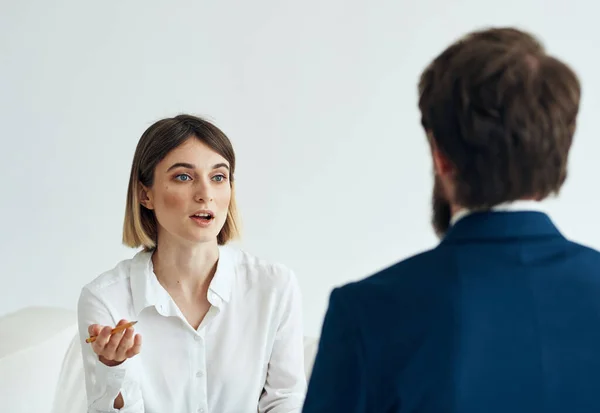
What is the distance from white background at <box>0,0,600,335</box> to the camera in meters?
3.02

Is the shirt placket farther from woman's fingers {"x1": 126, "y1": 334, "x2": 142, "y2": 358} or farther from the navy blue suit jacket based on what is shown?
the navy blue suit jacket

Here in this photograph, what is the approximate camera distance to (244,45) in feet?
10.2

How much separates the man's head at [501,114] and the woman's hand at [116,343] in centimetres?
75

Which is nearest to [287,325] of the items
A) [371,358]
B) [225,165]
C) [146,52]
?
[225,165]

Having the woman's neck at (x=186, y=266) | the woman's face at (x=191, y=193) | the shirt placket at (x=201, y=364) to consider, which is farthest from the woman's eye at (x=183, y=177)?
the shirt placket at (x=201, y=364)

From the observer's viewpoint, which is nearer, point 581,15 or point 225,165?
point 225,165

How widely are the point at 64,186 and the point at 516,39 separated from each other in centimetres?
260

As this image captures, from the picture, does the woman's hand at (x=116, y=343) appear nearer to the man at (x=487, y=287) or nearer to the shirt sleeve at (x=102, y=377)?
the shirt sleeve at (x=102, y=377)

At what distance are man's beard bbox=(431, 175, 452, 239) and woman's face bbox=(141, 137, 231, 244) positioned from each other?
2.65 ft

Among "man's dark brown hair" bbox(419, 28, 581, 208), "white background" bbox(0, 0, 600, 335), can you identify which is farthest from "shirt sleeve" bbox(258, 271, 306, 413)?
"white background" bbox(0, 0, 600, 335)

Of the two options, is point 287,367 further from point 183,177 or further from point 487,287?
point 487,287

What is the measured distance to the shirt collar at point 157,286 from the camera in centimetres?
179

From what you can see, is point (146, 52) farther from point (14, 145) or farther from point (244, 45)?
point (14, 145)

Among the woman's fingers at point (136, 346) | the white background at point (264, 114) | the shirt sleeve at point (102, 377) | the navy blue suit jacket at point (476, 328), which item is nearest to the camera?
the navy blue suit jacket at point (476, 328)
